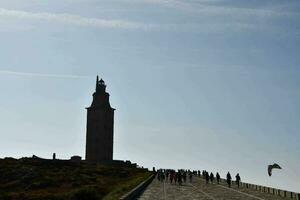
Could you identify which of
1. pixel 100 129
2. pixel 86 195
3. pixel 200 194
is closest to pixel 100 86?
pixel 100 129

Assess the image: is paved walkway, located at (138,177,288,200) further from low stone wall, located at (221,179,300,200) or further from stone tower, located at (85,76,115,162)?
stone tower, located at (85,76,115,162)

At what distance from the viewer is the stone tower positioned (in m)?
125

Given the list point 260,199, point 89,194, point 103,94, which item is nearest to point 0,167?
point 103,94

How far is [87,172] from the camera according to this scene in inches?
3339

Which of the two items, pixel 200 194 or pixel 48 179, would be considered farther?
pixel 48 179

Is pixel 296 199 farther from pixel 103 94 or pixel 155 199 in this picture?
pixel 103 94

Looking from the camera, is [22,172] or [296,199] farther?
[22,172]

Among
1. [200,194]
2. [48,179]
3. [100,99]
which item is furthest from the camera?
[100,99]

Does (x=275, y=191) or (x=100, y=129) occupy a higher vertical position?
(x=100, y=129)

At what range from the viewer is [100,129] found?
12625 centimetres

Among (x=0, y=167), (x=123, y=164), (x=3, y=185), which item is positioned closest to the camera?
(x=3, y=185)

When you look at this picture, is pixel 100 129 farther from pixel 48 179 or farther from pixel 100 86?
pixel 48 179

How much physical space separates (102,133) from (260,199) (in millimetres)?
96355

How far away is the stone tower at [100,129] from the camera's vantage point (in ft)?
411
